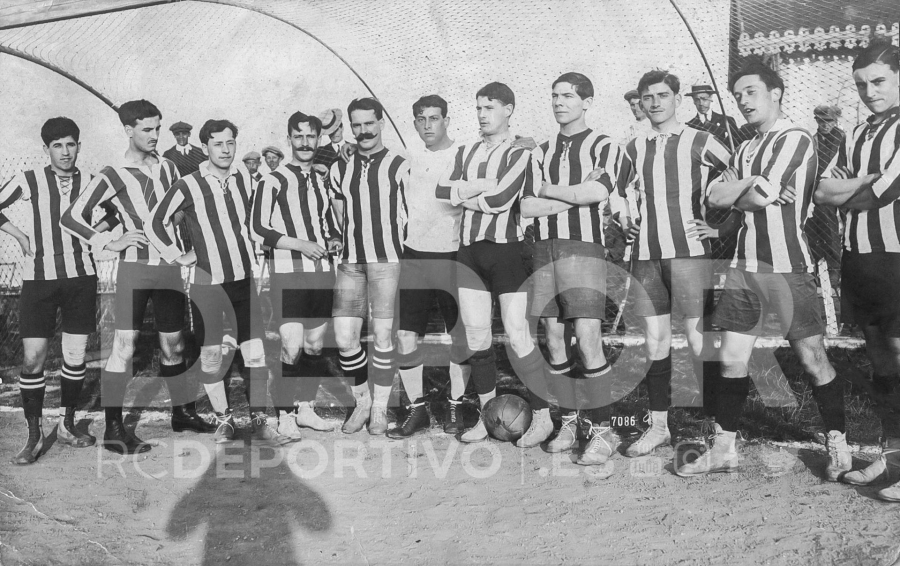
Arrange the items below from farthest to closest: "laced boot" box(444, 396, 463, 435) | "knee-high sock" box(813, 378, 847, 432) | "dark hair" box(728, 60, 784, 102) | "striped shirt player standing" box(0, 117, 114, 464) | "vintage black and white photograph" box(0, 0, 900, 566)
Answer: "striped shirt player standing" box(0, 117, 114, 464)
"laced boot" box(444, 396, 463, 435)
"dark hair" box(728, 60, 784, 102)
"knee-high sock" box(813, 378, 847, 432)
"vintage black and white photograph" box(0, 0, 900, 566)

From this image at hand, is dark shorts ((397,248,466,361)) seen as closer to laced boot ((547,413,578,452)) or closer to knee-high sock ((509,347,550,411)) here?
knee-high sock ((509,347,550,411))

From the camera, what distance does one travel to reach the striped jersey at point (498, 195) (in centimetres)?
396

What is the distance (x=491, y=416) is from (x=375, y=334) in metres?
0.85

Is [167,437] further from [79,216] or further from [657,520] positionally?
[657,520]

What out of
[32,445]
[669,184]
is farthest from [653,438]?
[32,445]

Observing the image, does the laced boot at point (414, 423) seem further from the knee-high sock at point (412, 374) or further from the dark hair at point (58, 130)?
the dark hair at point (58, 130)

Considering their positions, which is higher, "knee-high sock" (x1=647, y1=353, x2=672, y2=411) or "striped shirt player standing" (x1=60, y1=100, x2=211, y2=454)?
"striped shirt player standing" (x1=60, y1=100, x2=211, y2=454)

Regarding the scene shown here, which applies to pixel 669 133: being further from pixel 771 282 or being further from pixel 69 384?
pixel 69 384

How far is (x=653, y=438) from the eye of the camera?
3803mm

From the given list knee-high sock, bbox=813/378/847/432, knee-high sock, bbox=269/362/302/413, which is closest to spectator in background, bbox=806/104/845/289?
knee-high sock, bbox=813/378/847/432

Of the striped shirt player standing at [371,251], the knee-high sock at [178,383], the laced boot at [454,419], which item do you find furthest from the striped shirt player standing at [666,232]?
the knee-high sock at [178,383]

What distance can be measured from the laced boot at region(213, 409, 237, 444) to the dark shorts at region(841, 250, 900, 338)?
3.48 m

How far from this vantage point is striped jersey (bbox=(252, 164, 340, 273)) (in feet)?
14.1

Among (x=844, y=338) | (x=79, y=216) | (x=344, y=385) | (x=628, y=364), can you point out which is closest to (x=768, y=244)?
(x=844, y=338)
